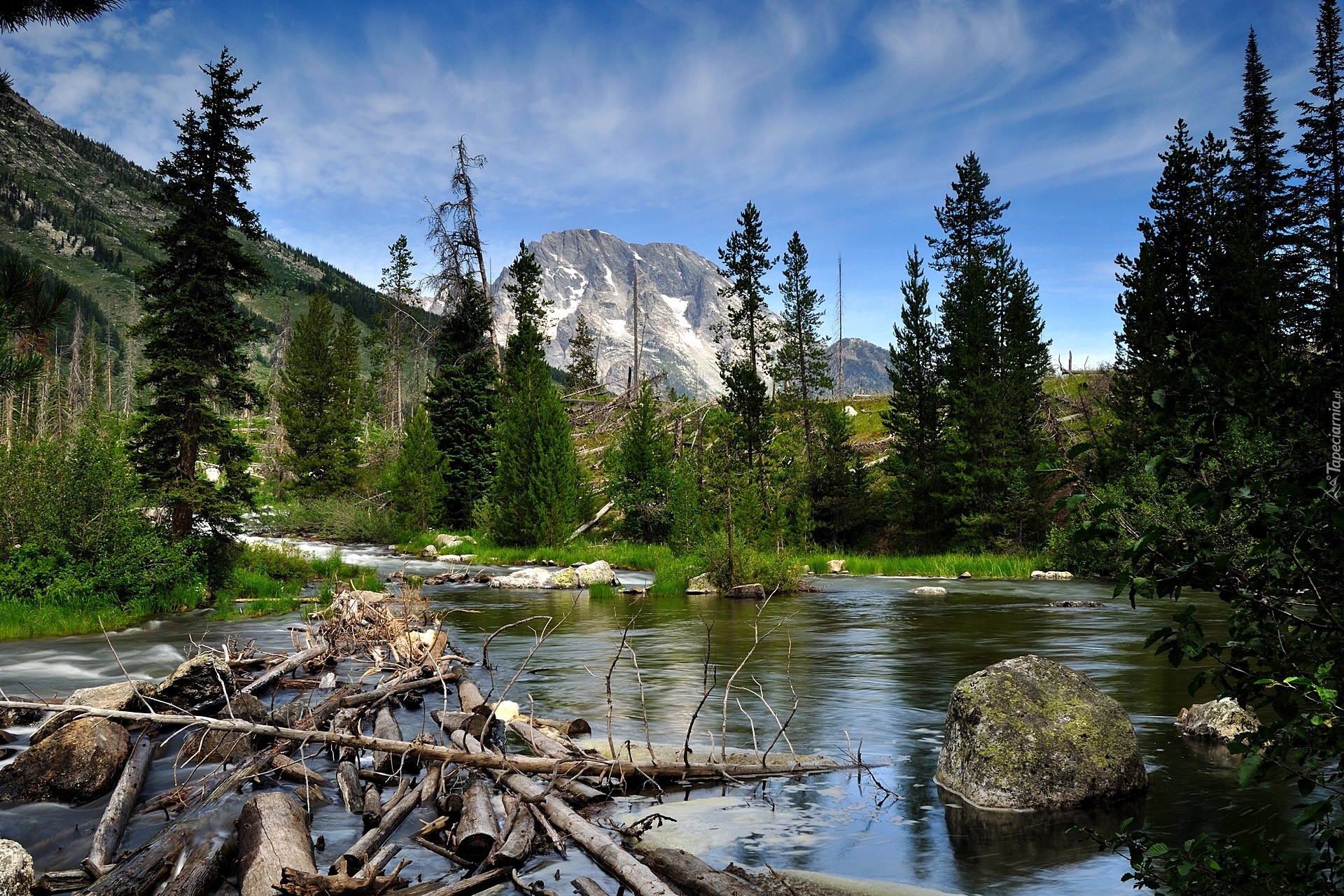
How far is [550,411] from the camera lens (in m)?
32.1

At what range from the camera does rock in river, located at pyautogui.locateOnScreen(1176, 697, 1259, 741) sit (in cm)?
740

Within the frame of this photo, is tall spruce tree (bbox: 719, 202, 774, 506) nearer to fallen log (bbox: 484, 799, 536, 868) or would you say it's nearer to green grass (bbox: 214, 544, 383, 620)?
green grass (bbox: 214, 544, 383, 620)

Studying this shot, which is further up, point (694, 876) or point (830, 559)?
point (694, 876)

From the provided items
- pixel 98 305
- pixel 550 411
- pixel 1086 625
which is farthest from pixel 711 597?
pixel 98 305

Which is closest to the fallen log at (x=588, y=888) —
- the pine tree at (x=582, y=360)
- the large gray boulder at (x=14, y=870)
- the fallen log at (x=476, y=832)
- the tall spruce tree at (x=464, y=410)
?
the fallen log at (x=476, y=832)

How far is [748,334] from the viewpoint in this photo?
1726 inches

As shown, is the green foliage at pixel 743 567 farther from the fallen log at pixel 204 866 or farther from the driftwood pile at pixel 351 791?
the fallen log at pixel 204 866

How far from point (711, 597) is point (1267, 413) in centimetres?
1933

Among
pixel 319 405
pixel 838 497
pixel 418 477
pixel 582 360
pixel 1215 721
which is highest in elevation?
pixel 582 360

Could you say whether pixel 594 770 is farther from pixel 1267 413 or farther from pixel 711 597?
pixel 711 597

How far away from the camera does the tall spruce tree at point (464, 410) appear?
38.7 metres

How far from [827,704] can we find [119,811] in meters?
7.24

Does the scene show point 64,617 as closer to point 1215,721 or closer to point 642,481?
point 1215,721

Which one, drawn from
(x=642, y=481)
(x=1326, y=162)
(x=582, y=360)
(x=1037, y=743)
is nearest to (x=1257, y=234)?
(x=1326, y=162)
